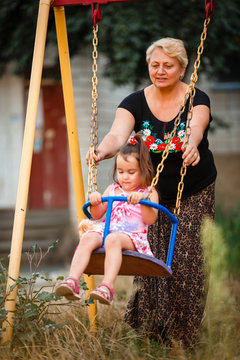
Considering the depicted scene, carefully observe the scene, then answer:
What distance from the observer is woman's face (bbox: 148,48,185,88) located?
319 cm

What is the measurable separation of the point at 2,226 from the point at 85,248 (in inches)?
241

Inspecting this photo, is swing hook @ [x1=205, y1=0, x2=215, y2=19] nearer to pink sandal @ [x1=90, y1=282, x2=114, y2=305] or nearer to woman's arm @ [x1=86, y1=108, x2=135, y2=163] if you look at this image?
woman's arm @ [x1=86, y1=108, x2=135, y2=163]

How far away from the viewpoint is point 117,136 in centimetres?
329

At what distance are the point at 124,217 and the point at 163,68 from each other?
952mm

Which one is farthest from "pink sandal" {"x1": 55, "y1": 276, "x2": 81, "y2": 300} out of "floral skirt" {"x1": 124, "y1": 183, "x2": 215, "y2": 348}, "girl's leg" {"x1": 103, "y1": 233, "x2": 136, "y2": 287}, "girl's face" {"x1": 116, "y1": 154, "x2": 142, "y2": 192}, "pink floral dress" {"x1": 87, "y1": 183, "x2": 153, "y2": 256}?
"floral skirt" {"x1": 124, "y1": 183, "x2": 215, "y2": 348}

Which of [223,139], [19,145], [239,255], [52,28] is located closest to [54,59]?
[52,28]

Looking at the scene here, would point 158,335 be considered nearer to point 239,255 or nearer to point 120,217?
point 120,217

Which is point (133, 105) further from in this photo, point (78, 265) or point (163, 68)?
point (78, 265)

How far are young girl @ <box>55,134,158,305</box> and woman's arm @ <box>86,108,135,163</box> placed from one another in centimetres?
12

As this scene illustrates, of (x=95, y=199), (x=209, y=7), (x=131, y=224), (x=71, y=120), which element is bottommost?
(x=131, y=224)

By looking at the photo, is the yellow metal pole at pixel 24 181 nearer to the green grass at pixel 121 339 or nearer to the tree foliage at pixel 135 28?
the green grass at pixel 121 339

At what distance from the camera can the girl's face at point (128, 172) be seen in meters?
3.04

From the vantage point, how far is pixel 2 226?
8.63 metres

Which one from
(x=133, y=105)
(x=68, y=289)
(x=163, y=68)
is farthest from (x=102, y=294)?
(x=163, y=68)
